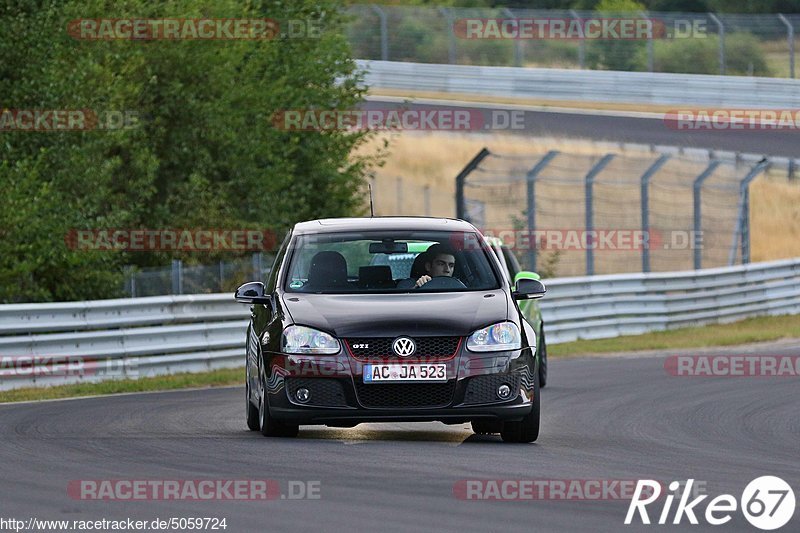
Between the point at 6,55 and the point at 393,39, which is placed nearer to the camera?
the point at 6,55

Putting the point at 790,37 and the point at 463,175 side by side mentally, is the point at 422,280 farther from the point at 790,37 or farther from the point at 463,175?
the point at 790,37

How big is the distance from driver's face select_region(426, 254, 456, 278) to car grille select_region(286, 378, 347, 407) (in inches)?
57.4

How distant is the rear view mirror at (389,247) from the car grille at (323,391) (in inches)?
51.9

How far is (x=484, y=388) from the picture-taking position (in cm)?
1061

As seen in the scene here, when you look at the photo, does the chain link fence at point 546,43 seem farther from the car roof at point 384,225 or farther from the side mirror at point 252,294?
the side mirror at point 252,294

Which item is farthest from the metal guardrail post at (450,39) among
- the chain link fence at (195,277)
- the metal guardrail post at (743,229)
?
the chain link fence at (195,277)

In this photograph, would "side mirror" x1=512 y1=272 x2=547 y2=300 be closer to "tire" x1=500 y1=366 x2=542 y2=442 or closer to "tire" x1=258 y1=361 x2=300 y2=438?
"tire" x1=500 y1=366 x2=542 y2=442

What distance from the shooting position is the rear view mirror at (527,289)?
11.5 meters

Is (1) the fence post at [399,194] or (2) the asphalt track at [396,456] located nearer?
(2) the asphalt track at [396,456]

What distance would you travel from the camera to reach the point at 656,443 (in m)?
11.2

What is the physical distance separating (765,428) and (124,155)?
17.0 meters

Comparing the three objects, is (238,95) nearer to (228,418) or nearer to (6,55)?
(6,55)

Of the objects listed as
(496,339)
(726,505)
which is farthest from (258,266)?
(726,505)

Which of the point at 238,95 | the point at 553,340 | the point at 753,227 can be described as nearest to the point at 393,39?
the point at 753,227
